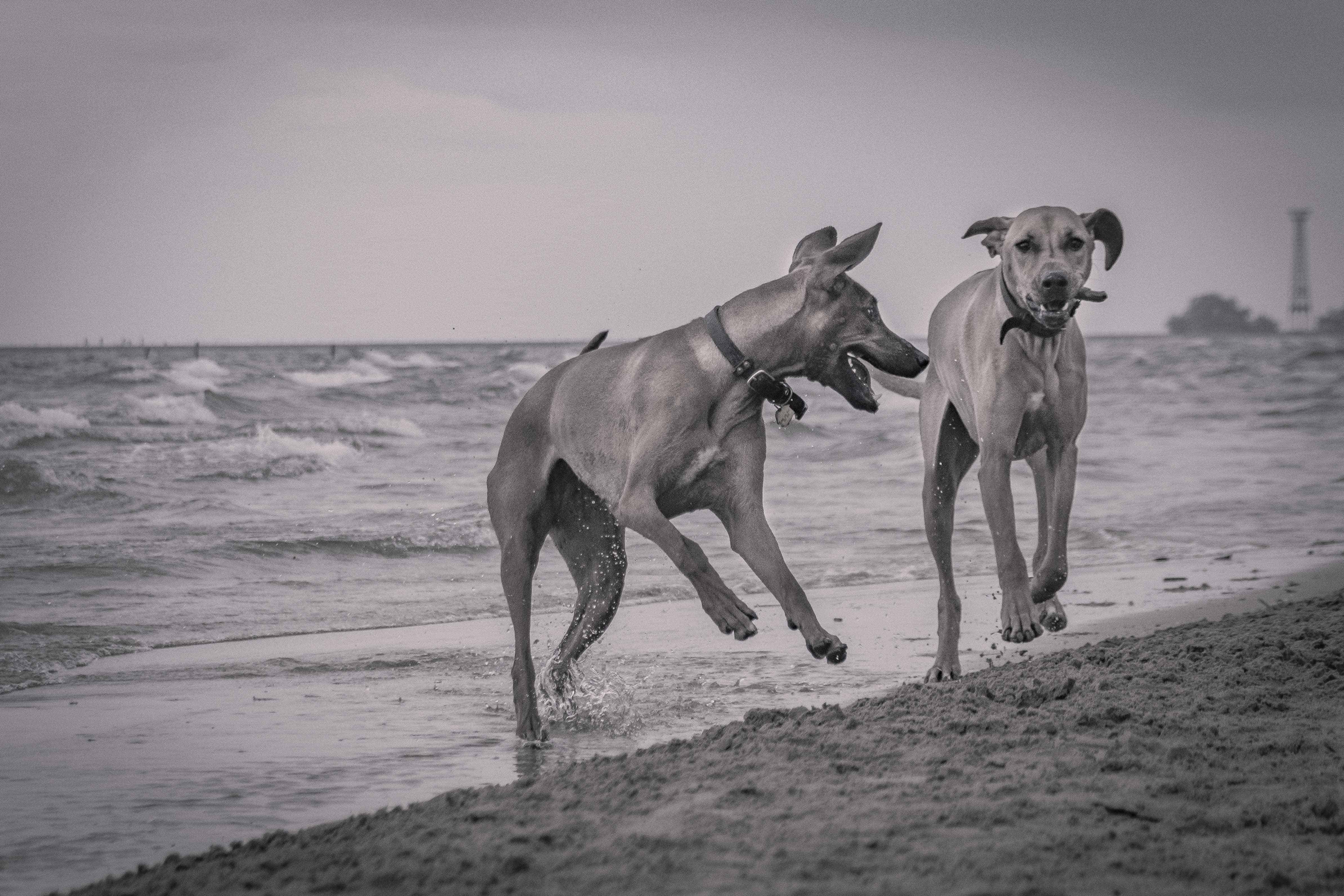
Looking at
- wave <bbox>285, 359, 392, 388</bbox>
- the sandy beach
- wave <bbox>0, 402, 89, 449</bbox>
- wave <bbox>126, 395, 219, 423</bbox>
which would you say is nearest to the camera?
the sandy beach

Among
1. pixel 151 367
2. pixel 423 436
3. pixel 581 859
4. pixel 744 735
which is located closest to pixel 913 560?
pixel 744 735

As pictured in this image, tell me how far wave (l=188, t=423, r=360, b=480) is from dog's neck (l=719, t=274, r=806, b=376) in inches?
486

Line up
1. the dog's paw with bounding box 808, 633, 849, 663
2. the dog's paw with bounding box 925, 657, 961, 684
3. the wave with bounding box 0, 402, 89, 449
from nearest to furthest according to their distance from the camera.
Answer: the dog's paw with bounding box 808, 633, 849, 663 → the dog's paw with bounding box 925, 657, 961, 684 → the wave with bounding box 0, 402, 89, 449

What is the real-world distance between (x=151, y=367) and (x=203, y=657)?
33392 mm

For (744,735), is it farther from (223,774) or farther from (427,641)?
(427,641)

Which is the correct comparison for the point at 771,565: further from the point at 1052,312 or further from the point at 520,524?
the point at 1052,312

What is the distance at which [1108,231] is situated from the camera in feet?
19.6

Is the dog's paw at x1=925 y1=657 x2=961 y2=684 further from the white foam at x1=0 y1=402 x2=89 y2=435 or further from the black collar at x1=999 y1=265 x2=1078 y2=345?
the white foam at x1=0 y1=402 x2=89 y2=435

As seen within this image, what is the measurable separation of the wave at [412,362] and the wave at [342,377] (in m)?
1.96

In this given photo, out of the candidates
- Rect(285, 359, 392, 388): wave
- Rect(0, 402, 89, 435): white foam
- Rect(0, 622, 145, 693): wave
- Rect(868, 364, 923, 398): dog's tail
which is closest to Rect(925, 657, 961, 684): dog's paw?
Rect(868, 364, 923, 398): dog's tail

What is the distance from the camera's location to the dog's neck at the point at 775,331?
514 centimetres

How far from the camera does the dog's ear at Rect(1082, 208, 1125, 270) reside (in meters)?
5.90

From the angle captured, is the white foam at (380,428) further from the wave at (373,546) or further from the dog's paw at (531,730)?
the dog's paw at (531,730)

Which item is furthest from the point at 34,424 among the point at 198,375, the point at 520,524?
the point at 520,524
